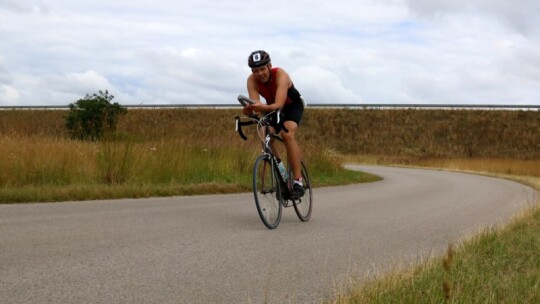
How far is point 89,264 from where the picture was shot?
16.9ft

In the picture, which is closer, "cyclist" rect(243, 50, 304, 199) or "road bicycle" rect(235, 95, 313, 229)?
"cyclist" rect(243, 50, 304, 199)

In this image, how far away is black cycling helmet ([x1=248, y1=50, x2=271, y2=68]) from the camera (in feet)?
24.2

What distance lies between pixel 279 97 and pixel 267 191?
3.87ft

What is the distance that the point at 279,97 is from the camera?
7438 mm

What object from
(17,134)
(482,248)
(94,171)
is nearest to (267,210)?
(482,248)

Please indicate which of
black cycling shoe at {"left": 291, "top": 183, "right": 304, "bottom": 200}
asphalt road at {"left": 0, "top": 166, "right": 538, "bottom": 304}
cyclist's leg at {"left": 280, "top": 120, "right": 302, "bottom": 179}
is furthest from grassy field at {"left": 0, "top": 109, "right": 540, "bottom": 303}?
cyclist's leg at {"left": 280, "top": 120, "right": 302, "bottom": 179}

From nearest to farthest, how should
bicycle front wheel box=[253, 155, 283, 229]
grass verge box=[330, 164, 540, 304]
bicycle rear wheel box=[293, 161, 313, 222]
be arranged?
grass verge box=[330, 164, 540, 304] < bicycle front wheel box=[253, 155, 283, 229] < bicycle rear wheel box=[293, 161, 313, 222]

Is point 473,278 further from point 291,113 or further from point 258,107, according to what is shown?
point 291,113

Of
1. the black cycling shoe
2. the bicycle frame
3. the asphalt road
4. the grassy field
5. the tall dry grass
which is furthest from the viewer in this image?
the tall dry grass

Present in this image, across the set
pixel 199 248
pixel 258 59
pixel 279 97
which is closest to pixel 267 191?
pixel 279 97

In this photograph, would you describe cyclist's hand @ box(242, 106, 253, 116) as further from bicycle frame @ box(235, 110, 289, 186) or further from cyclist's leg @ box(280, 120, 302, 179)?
cyclist's leg @ box(280, 120, 302, 179)

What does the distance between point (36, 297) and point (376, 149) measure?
2512 inches

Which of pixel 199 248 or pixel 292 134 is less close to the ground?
pixel 292 134

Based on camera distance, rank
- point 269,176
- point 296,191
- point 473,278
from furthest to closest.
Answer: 1. point 296,191
2. point 269,176
3. point 473,278
